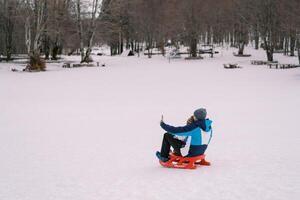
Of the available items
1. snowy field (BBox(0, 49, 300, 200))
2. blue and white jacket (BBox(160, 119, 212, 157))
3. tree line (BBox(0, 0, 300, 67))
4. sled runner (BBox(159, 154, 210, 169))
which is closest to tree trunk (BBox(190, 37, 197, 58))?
tree line (BBox(0, 0, 300, 67))

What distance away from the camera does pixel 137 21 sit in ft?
230

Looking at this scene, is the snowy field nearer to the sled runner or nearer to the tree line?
the sled runner

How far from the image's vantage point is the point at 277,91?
919 inches

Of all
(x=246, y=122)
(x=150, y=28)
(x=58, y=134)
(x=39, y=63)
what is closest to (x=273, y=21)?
(x=150, y=28)

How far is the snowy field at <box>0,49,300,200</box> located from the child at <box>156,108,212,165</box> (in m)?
0.47

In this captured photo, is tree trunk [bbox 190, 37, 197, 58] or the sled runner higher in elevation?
tree trunk [bbox 190, 37, 197, 58]

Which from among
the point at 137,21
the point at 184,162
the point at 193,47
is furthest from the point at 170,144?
the point at 137,21

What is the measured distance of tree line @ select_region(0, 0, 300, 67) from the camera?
4694cm

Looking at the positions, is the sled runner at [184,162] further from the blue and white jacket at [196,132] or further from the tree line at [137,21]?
the tree line at [137,21]

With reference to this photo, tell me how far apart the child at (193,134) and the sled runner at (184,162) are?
9 cm

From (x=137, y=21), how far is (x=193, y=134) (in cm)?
6371

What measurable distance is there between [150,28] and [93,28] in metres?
16.1

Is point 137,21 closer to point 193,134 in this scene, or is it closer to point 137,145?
point 137,145

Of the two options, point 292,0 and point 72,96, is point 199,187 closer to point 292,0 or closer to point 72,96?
point 72,96
